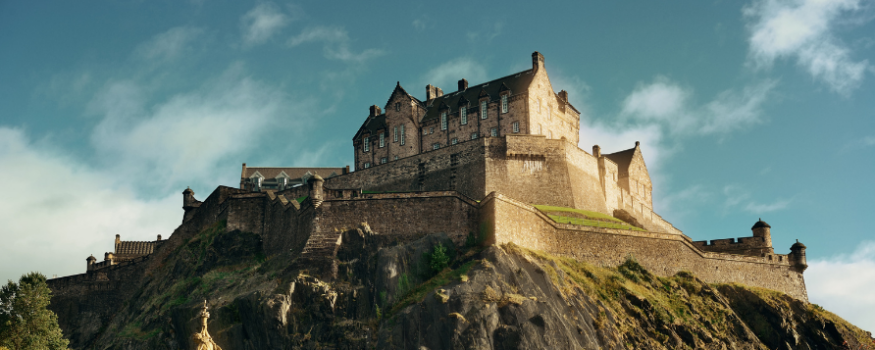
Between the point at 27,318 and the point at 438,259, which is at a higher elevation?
the point at 438,259

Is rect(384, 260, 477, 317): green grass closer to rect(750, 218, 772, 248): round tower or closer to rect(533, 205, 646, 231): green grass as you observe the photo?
rect(533, 205, 646, 231): green grass

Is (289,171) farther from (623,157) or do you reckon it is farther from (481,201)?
(481,201)

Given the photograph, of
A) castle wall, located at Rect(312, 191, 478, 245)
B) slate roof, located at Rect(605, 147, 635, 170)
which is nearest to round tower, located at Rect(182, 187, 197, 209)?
castle wall, located at Rect(312, 191, 478, 245)

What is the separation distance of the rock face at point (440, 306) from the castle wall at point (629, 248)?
1.22 m

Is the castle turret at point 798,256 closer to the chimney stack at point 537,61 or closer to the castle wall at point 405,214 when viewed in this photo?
the chimney stack at point 537,61

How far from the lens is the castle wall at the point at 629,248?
187 feet

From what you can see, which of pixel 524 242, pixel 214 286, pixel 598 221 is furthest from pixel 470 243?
pixel 214 286

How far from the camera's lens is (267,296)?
52.1m

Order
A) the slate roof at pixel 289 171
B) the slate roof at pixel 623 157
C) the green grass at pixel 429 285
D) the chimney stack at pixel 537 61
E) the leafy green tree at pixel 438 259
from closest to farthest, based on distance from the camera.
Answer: the green grass at pixel 429 285 < the leafy green tree at pixel 438 259 < the chimney stack at pixel 537 61 < the slate roof at pixel 623 157 < the slate roof at pixel 289 171

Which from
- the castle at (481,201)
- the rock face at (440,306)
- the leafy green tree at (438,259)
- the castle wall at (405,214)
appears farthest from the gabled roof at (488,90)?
the leafy green tree at (438,259)

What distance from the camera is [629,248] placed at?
61.6 meters

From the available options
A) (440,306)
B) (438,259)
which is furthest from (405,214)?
(440,306)

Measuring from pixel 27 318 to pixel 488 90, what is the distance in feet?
135

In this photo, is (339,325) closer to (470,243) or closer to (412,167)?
(470,243)
